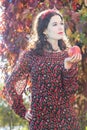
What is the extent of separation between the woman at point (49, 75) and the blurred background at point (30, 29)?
3.04 feet

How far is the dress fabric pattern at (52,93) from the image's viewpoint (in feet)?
7.09

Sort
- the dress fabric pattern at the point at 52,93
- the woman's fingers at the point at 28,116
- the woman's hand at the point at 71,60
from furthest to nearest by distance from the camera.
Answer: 1. the woman's fingers at the point at 28,116
2. the dress fabric pattern at the point at 52,93
3. the woman's hand at the point at 71,60

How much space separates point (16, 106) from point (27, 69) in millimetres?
223

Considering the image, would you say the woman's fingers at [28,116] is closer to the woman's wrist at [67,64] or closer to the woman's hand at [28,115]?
the woman's hand at [28,115]

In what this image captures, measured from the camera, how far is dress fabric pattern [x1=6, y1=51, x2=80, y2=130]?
216 centimetres

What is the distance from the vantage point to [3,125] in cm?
977

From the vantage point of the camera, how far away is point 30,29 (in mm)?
3727

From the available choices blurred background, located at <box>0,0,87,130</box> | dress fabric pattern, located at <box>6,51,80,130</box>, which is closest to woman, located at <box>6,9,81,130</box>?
dress fabric pattern, located at <box>6,51,80,130</box>

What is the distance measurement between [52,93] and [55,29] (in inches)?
13.0

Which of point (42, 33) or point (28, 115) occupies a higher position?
point (42, 33)

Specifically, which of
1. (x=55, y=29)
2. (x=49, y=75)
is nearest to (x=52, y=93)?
(x=49, y=75)

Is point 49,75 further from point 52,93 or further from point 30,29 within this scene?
point 30,29

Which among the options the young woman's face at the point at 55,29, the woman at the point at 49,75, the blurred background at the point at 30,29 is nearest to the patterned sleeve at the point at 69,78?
the woman at the point at 49,75

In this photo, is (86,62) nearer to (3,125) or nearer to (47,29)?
(47,29)
